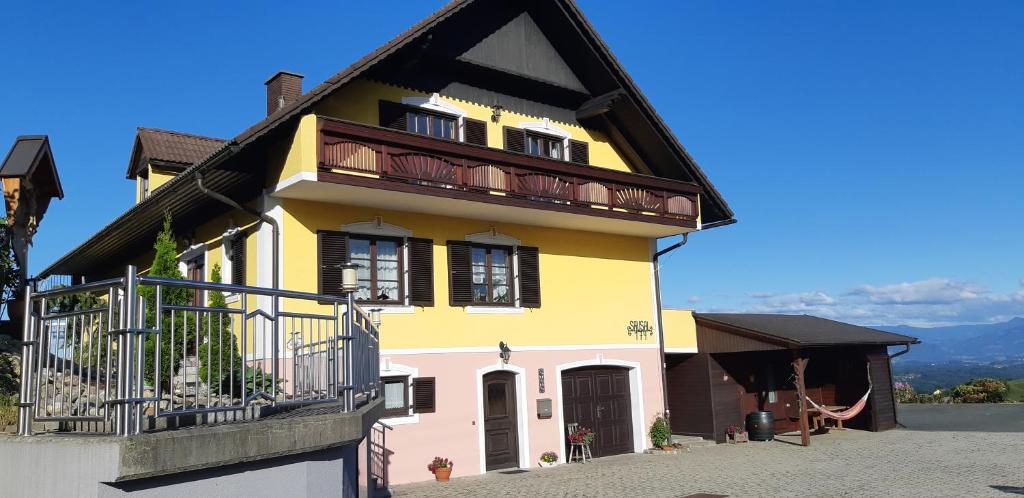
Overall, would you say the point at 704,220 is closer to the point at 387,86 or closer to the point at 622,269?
the point at 622,269

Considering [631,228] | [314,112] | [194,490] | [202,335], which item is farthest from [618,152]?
[194,490]

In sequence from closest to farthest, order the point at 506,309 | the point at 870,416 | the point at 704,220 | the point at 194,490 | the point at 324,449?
the point at 194,490 → the point at 324,449 → the point at 506,309 → the point at 704,220 → the point at 870,416

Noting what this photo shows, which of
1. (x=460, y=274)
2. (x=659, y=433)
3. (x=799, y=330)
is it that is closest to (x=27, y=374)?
(x=460, y=274)

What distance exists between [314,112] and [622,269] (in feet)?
26.9

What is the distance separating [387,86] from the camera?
1526cm

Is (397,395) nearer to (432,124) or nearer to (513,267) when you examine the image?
(513,267)

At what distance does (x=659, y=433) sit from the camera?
1828 centimetres

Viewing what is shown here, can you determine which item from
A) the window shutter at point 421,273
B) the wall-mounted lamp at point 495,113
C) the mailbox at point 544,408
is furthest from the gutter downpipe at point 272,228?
the mailbox at point 544,408

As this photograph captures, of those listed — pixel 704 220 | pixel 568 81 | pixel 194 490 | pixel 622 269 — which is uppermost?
pixel 568 81

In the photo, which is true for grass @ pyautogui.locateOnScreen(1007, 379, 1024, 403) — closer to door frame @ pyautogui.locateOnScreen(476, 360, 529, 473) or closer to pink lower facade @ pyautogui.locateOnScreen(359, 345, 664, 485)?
pink lower facade @ pyautogui.locateOnScreen(359, 345, 664, 485)

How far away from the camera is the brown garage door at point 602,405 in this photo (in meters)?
17.4

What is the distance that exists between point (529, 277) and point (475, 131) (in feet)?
10.6

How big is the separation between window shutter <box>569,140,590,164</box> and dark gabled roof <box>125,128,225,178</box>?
8.26 metres

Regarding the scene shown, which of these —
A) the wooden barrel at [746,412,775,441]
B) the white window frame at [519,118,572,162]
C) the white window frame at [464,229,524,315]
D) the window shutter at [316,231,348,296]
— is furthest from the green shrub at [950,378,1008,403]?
the window shutter at [316,231,348,296]
